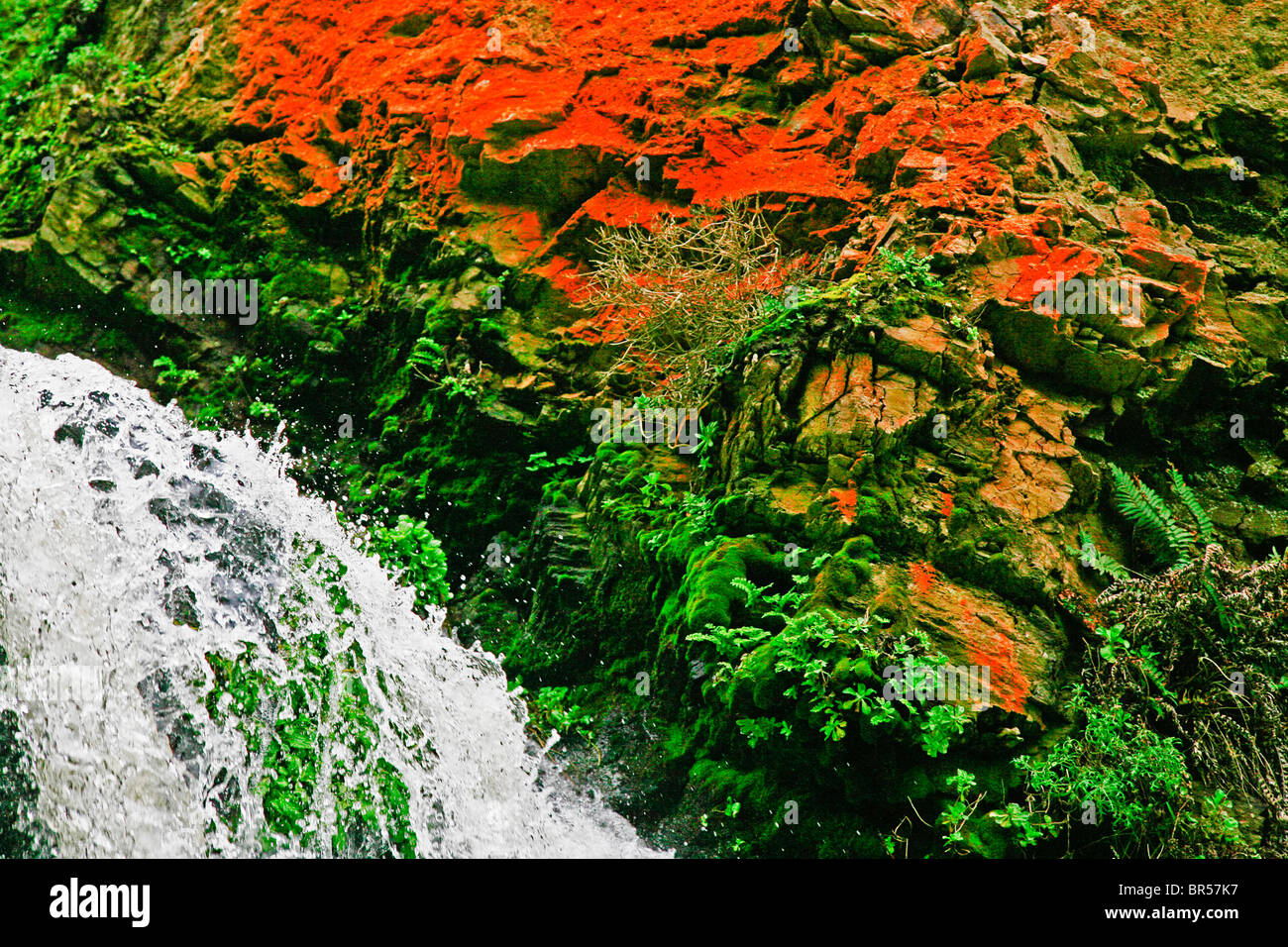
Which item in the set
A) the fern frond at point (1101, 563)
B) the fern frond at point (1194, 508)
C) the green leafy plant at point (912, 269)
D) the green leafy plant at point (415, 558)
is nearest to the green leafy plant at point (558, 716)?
the green leafy plant at point (415, 558)

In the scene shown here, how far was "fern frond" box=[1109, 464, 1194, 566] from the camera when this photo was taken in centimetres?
498

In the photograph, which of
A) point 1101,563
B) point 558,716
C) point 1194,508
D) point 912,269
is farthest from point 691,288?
point 1194,508

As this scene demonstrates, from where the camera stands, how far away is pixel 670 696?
5.30m

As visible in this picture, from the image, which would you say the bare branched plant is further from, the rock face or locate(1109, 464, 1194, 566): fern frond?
locate(1109, 464, 1194, 566): fern frond

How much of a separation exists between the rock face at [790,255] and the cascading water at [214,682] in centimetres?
83

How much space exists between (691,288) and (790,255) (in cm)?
78

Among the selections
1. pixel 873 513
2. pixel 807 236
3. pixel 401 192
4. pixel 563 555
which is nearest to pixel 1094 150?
pixel 807 236

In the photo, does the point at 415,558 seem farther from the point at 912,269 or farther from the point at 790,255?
the point at 912,269

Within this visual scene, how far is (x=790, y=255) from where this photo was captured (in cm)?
640

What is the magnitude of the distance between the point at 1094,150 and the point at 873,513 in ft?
10.6

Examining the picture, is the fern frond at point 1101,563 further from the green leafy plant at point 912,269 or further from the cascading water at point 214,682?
the cascading water at point 214,682

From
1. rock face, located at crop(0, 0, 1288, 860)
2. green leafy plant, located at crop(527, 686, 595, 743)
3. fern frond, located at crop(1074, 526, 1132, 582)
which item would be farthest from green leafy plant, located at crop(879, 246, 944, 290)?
green leafy plant, located at crop(527, 686, 595, 743)

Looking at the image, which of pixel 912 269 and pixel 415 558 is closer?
pixel 912 269
